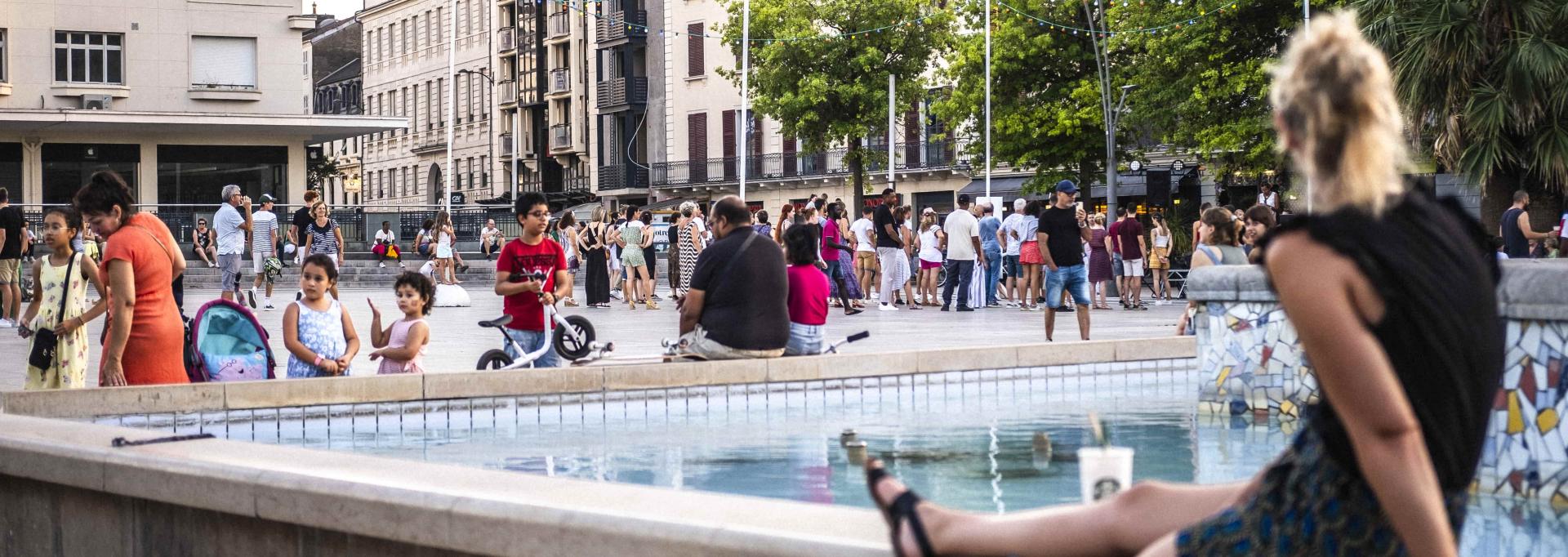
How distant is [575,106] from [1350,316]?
7634 centimetres

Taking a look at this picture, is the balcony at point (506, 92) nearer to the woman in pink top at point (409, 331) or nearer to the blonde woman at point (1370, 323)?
the woman in pink top at point (409, 331)

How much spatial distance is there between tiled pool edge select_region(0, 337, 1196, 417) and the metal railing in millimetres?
60919

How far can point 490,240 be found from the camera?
44156 mm

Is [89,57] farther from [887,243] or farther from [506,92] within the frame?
[506,92]

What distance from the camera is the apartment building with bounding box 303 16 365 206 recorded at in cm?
9794

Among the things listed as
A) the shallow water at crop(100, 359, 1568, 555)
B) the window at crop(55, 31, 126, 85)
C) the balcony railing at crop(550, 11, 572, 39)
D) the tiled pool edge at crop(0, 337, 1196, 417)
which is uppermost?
the balcony railing at crop(550, 11, 572, 39)

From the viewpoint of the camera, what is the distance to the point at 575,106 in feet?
256

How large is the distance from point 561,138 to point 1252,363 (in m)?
70.0

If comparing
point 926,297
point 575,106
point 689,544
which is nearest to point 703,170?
point 575,106

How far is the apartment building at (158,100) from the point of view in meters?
43.1

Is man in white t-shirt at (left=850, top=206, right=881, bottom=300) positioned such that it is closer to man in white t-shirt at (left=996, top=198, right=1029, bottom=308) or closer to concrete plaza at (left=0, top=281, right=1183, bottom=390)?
concrete plaza at (left=0, top=281, right=1183, bottom=390)

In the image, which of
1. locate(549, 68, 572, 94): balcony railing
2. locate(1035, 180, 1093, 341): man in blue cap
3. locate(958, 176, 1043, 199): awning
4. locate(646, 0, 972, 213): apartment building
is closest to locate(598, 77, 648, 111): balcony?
locate(646, 0, 972, 213): apartment building

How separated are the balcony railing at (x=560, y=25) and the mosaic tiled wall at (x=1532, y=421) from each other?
71.9 m

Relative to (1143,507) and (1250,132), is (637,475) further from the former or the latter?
(1250,132)
